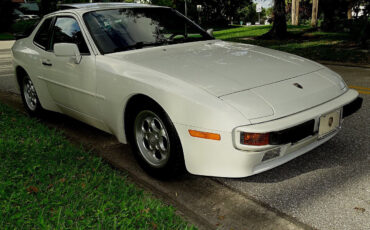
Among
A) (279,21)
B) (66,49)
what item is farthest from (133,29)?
(279,21)

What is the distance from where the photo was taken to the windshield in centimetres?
358

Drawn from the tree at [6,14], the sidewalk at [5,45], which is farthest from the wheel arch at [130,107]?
the tree at [6,14]

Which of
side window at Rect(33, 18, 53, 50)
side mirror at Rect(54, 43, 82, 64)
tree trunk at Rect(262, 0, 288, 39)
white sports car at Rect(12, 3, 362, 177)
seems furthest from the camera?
tree trunk at Rect(262, 0, 288, 39)

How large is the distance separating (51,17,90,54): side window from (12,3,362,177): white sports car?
0.8 inches

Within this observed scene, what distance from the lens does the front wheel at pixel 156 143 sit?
2818 mm

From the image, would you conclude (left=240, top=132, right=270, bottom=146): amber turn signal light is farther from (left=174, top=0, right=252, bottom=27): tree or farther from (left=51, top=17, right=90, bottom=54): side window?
(left=174, top=0, right=252, bottom=27): tree

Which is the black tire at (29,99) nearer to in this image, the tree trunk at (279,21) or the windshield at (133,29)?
the windshield at (133,29)

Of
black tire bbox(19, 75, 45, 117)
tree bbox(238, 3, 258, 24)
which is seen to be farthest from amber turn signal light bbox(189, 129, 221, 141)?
tree bbox(238, 3, 258, 24)

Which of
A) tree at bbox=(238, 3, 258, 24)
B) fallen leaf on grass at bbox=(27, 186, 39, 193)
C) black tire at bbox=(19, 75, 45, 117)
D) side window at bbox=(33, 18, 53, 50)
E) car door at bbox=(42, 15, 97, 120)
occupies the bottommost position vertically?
tree at bbox=(238, 3, 258, 24)

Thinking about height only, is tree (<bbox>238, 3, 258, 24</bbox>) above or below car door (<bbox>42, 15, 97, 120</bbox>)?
below

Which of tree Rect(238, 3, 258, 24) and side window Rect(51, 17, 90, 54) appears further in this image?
tree Rect(238, 3, 258, 24)

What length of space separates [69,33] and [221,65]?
1.91 meters

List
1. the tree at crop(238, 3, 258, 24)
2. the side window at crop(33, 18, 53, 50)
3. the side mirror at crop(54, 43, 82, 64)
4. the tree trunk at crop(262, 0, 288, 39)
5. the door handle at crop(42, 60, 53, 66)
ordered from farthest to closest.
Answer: the tree at crop(238, 3, 258, 24) < the tree trunk at crop(262, 0, 288, 39) < the side window at crop(33, 18, 53, 50) < the door handle at crop(42, 60, 53, 66) < the side mirror at crop(54, 43, 82, 64)

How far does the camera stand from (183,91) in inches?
105
